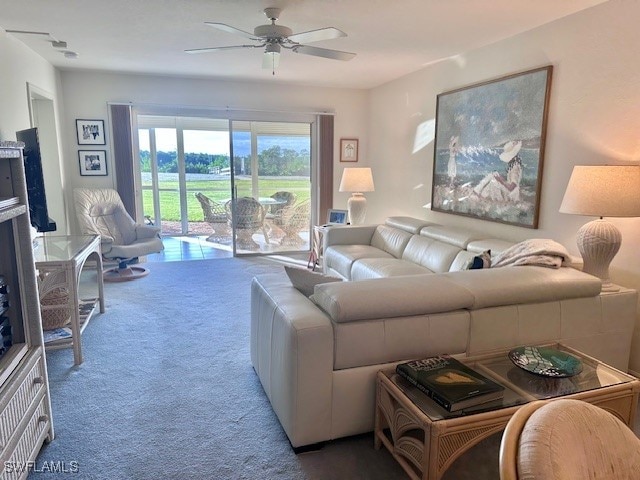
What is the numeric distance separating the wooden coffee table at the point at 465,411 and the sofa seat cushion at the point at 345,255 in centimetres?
224

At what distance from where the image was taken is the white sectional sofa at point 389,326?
1929 mm

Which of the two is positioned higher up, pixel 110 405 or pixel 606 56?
pixel 606 56

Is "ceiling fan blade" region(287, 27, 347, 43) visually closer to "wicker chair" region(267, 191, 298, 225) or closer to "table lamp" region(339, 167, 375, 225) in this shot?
"table lamp" region(339, 167, 375, 225)

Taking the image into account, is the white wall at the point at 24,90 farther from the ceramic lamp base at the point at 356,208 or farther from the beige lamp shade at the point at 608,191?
the beige lamp shade at the point at 608,191

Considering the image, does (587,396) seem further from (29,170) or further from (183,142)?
(183,142)

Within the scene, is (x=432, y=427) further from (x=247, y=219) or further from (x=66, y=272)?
(x=247, y=219)

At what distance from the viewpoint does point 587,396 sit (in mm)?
1789

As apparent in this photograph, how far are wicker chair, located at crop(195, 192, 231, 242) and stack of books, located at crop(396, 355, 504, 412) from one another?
5.97m

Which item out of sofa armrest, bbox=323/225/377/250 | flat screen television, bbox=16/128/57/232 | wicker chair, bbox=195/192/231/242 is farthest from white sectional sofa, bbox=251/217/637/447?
wicker chair, bbox=195/192/231/242

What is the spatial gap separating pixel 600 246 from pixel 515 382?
1236 millimetres

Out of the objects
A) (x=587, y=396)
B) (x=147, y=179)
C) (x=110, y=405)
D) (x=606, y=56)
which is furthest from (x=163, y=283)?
(x=606, y=56)

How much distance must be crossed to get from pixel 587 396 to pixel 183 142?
7376 millimetres

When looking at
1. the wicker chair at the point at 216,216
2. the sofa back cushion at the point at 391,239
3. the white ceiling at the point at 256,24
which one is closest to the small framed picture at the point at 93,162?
the white ceiling at the point at 256,24

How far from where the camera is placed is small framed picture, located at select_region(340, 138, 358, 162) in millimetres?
6398
